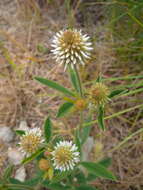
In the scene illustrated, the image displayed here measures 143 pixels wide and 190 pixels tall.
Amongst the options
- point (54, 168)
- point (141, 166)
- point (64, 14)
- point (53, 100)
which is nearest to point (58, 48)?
point (54, 168)

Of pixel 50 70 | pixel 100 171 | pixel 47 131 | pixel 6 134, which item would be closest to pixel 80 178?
pixel 100 171

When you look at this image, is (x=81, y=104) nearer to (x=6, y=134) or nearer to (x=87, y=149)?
(x=87, y=149)

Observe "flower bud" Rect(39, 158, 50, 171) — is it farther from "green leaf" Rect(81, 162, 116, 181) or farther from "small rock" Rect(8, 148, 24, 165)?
"small rock" Rect(8, 148, 24, 165)

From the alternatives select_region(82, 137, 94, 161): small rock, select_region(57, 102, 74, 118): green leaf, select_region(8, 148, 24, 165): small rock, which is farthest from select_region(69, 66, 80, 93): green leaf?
select_region(8, 148, 24, 165): small rock

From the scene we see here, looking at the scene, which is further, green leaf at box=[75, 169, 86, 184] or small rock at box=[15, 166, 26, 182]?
small rock at box=[15, 166, 26, 182]

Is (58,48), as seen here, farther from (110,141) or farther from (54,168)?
(110,141)

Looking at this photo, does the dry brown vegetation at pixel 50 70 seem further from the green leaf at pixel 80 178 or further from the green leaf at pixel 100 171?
the green leaf at pixel 100 171
